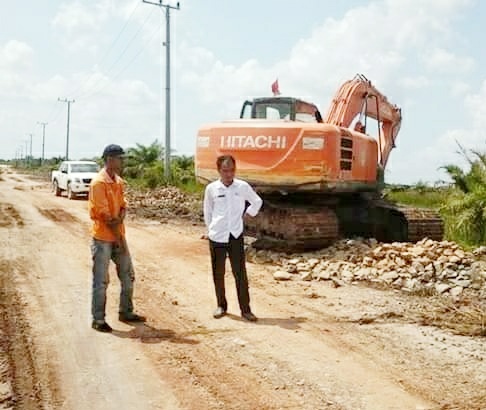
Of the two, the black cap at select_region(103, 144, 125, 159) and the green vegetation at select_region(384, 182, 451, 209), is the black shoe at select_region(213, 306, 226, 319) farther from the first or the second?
the green vegetation at select_region(384, 182, 451, 209)

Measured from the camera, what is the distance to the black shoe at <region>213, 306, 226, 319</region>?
677cm

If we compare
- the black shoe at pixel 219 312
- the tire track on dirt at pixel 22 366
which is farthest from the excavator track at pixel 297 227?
the tire track on dirt at pixel 22 366

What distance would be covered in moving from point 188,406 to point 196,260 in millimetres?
5996

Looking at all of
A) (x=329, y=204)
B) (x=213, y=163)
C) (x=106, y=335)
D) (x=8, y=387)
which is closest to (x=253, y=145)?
(x=213, y=163)

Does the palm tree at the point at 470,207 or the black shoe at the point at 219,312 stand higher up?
the palm tree at the point at 470,207

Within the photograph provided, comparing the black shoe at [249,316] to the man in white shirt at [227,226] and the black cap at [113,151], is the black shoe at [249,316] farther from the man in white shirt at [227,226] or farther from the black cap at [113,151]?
the black cap at [113,151]

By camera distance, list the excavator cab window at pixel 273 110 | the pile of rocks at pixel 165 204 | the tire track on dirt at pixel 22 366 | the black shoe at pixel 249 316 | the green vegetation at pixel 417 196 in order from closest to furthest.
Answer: the tire track on dirt at pixel 22 366 → the black shoe at pixel 249 316 → the excavator cab window at pixel 273 110 → the pile of rocks at pixel 165 204 → the green vegetation at pixel 417 196

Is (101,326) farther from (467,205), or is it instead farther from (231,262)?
(467,205)

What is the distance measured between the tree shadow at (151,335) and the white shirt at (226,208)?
122 cm

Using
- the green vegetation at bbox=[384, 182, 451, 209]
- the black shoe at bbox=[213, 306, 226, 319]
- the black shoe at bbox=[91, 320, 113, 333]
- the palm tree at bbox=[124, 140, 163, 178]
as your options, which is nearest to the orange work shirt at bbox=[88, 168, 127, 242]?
the black shoe at bbox=[91, 320, 113, 333]

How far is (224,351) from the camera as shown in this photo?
5570 mm

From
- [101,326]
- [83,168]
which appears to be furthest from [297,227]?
[83,168]

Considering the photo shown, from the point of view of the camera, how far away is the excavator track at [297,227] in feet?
34.6

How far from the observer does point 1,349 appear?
217 inches
